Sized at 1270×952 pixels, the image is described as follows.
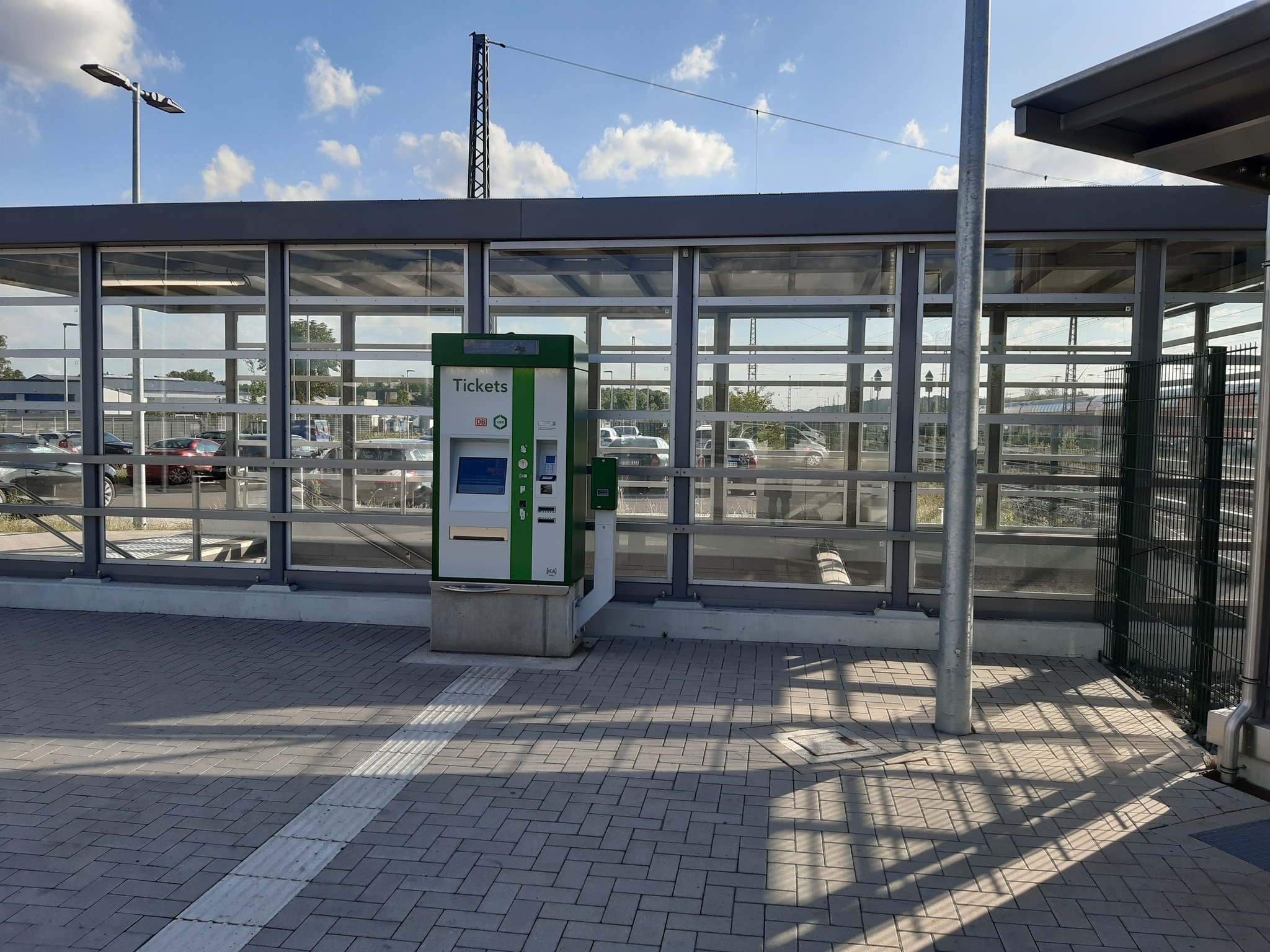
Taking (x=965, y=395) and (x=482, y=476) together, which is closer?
(x=965, y=395)

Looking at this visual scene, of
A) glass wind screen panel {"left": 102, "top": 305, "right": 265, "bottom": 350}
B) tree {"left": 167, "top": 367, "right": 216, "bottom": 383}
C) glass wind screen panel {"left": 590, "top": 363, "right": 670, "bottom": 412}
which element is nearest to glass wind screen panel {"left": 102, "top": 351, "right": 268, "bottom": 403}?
tree {"left": 167, "top": 367, "right": 216, "bottom": 383}

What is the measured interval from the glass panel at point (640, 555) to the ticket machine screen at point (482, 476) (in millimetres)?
1105

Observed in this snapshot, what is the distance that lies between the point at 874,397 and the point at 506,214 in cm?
368

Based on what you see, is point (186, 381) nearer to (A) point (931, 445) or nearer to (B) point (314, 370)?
(B) point (314, 370)

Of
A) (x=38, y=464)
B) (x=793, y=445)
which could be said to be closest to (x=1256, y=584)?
(x=793, y=445)

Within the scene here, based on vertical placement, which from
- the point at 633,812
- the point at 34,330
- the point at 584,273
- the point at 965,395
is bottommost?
the point at 633,812

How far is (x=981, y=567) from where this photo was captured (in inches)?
302

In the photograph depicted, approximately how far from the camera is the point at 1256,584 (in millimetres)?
4891

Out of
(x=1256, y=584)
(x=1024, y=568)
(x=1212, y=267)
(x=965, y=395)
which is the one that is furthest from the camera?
(x=1024, y=568)

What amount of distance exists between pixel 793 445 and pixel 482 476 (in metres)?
2.76

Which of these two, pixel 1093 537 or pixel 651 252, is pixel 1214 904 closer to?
pixel 1093 537

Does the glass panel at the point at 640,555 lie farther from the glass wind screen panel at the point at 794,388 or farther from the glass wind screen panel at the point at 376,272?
the glass wind screen panel at the point at 376,272

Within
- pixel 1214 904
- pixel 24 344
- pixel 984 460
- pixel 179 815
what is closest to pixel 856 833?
pixel 1214 904

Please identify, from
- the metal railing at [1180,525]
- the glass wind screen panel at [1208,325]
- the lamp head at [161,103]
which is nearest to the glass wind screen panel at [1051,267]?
the glass wind screen panel at [1208,325]
